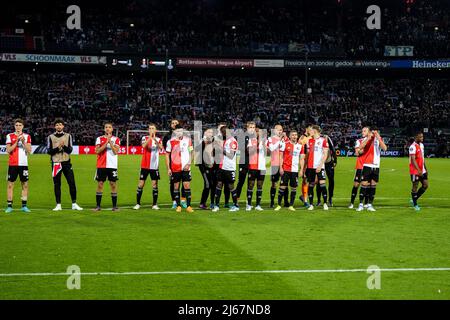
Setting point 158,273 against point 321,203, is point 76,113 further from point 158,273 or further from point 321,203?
point 158,273

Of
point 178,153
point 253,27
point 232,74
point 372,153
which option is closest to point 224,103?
point 232,74

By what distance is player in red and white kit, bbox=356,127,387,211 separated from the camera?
16031 mm

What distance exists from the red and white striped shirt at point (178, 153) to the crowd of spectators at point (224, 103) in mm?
36134

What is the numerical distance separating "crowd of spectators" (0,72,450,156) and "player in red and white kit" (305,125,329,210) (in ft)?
118

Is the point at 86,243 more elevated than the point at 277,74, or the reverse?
the point at 277,74

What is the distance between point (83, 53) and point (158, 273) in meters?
49.4

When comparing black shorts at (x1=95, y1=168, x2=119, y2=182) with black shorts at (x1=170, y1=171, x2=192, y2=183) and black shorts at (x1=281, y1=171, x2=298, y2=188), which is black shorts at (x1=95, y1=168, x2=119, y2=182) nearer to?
black shorts at (x1=170, y1=171, x2=192, y2=183)

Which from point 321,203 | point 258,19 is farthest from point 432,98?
point 321,203

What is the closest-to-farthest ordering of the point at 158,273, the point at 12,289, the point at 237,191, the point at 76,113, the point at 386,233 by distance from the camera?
the point at 12,289, the point at 158,273, the point at 386,233, the point at 237,191, the point at 76,113

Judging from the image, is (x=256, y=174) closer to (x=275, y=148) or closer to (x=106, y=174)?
(x=275, y=148)

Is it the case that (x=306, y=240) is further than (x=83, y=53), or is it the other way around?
(x=83, y=53)

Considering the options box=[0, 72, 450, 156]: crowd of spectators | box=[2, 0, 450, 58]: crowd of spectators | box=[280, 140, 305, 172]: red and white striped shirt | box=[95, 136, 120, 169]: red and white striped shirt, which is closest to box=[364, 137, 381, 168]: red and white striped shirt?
box=[280, 140, 305, 172]: red and white striped shirt

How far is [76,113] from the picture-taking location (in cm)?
5469

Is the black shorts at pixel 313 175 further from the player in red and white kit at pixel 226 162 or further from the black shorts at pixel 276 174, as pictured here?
the player in red and white kit at pixel 226 162
